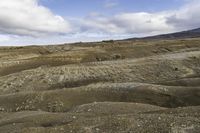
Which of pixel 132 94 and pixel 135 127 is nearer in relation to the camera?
pixel 135 127

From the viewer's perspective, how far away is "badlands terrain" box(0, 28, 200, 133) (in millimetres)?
19250

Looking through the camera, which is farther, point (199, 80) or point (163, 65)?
point (163, 65)

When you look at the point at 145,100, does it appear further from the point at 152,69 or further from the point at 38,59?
the point at 38,59

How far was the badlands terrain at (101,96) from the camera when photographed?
1925 centimetres

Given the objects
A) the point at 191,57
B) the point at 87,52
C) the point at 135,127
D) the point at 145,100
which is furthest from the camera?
the point at 87,52

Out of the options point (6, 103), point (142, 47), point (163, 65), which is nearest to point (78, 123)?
point (6, 103)

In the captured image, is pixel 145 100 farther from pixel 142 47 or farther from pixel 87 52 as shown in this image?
pixel 142 47

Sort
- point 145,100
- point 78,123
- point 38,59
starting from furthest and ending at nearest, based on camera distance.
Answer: point 38,59 < point 145,100 < point 78,123

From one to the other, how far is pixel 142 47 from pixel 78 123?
68520mm

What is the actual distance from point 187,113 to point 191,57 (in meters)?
39.5

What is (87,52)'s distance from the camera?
76.2 metres

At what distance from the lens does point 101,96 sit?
114 feet

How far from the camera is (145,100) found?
33.4m

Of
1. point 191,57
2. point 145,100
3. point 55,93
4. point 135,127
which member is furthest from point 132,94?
point 191,57
